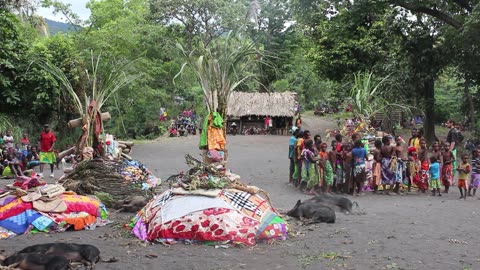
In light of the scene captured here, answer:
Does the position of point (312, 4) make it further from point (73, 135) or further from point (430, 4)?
point (73, 135)

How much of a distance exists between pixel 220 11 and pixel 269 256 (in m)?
24.7

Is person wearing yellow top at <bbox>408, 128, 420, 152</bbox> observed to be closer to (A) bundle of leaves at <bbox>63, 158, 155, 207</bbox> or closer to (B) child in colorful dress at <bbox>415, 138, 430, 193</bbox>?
(B) child in colorful dress at <bbox>415, 138, 430, 193</bbox>

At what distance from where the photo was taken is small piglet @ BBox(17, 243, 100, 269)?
5512mm

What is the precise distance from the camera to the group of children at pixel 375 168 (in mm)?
10750

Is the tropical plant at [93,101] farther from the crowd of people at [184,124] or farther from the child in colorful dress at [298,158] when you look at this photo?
the crowd of people at [184,124]

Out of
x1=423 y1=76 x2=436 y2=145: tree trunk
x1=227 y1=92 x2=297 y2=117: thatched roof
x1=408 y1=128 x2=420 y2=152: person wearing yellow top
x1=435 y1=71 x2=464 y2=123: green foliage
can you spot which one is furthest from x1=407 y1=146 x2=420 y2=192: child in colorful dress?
x1=435 y1=71 x2=464 y2=123: green foliage

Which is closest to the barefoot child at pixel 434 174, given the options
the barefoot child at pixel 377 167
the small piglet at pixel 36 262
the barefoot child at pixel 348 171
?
the barefoot child at pixel 377 167

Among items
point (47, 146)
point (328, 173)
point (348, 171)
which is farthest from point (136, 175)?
point (348, 171)

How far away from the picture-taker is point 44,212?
729 cm

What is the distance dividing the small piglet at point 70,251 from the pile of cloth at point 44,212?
5.35 feet

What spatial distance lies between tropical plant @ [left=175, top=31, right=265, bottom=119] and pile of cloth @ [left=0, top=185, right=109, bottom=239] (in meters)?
2.87

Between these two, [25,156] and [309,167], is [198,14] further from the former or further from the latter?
[309,167]

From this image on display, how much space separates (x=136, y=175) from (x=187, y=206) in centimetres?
372

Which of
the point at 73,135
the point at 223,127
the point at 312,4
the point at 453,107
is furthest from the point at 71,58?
the point at 453,107
